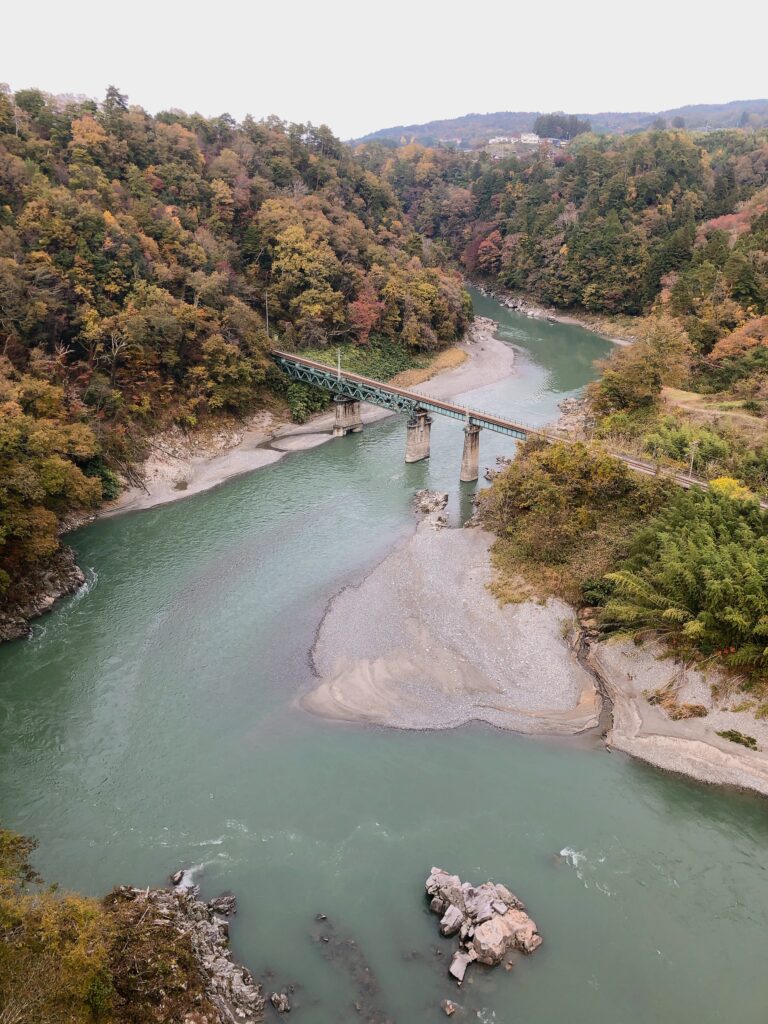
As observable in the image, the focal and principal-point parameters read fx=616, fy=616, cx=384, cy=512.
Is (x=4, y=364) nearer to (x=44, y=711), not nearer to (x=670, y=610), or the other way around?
(x=44, y=711)

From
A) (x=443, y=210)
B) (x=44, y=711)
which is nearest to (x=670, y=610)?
(x=44, y=711)

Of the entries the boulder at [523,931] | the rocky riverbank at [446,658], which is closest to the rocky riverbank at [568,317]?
the rocky riverbank at [446,658]

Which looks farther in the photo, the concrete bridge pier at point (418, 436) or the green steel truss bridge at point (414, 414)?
the concrete bridge pier at point (418, 436)

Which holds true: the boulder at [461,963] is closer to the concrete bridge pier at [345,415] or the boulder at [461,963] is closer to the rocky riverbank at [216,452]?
the rocky riverbank at [216,452]

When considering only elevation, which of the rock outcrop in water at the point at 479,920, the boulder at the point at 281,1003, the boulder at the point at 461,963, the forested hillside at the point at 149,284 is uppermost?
the forested hillside at the point at 149,284

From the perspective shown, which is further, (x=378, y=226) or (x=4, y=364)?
(x=378, y=226)

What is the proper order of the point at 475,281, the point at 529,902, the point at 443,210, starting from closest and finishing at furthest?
the point at 529,902 < the point at 475,281 < the point at 443,210
